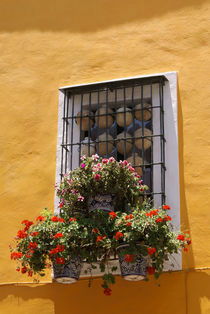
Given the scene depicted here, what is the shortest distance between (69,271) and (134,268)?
0.58 metres

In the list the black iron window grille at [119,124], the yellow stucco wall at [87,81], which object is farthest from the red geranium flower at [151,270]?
the black iron window grille at [119,124]

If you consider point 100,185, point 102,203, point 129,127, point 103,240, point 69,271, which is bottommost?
point 69,271

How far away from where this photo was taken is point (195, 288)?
19.7ft

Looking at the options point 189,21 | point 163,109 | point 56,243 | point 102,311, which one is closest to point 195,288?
point 102,311

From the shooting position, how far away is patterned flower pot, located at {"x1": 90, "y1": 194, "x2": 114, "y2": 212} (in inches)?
244

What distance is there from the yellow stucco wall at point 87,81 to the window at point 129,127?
0.39 ft

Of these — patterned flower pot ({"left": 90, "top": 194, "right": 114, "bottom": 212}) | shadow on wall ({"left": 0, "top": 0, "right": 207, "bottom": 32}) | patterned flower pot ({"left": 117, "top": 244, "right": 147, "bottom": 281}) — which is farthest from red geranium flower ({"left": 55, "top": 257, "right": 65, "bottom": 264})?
shadow on wall ({"left": 0, "top": 0, "right": 207, "bottom": 32})

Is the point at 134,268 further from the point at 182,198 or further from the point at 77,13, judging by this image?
the point at 77,13

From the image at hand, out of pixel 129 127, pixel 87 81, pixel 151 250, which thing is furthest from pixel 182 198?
pixel 87 81

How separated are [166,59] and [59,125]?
4.41 ft

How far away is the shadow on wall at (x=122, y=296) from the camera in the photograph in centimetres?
598

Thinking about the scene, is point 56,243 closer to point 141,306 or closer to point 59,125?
point 141,306

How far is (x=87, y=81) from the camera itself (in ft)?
24.1

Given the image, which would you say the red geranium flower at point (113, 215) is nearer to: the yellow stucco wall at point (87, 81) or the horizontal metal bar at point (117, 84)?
the yellow stucco wall at point (87, 81)
